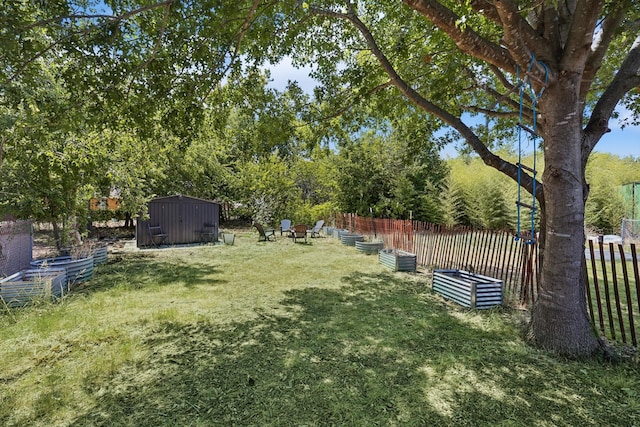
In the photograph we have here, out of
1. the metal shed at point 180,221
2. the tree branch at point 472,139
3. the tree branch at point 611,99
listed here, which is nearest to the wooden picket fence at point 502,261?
the tree branch at point 472,139

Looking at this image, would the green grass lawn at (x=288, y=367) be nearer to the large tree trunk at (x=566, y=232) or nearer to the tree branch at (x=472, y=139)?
the large tree trunk at (x=566, y=232)

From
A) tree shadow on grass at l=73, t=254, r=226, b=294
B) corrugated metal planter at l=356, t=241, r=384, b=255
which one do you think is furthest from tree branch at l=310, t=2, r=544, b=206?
corrugated metal planter at l=356, t=241, r=384, b=255

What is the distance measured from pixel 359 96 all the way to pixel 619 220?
57.1ft

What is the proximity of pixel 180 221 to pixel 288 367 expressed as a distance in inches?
439

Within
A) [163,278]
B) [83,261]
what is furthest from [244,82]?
[83,261]

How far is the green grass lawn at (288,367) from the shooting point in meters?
2.51

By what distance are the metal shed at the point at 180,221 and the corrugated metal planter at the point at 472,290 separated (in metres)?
10.4

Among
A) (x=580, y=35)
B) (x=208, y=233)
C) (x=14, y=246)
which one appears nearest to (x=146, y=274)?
(x=14, y=246)

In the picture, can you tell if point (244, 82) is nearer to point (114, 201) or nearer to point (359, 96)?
point (359, 96)

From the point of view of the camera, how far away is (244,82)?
638 centimetres

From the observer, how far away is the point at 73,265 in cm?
659

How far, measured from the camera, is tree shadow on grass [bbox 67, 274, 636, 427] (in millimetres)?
2484

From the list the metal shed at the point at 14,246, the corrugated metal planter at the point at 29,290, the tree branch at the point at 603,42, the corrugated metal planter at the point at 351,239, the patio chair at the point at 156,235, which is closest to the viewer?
the tree branch at the point at 603,42

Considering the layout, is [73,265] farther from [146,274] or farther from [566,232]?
[566,232]
